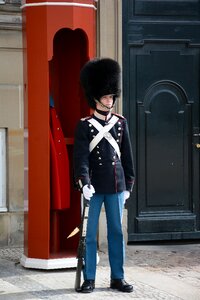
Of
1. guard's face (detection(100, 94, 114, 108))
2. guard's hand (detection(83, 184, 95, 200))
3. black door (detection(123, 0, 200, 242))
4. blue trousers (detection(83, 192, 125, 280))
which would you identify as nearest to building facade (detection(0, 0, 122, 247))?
black door (detection(123, 0, 200, 242))

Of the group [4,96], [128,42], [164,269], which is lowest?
[164,269]

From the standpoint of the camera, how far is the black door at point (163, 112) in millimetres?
9211

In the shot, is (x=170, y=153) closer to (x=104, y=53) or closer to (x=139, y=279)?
(x=104, y=53)

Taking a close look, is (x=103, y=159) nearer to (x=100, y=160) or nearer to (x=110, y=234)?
(x=100, y=160)

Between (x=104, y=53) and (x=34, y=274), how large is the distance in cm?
257

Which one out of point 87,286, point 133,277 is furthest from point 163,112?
point 87,286

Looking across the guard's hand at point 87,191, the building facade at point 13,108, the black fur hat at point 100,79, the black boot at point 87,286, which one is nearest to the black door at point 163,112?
the building facade at point 13,108

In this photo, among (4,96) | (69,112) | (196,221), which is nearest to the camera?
(69,112)

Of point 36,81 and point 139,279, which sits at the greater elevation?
point 36,81

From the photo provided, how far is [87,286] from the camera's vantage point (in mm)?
7023

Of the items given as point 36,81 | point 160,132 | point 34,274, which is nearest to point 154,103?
point 160,132

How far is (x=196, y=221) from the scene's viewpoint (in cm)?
946

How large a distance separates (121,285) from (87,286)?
0.28 meters

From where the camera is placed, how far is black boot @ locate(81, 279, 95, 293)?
6996 millimetres
